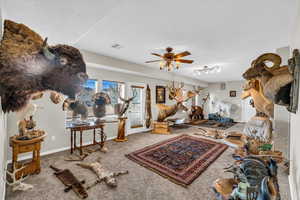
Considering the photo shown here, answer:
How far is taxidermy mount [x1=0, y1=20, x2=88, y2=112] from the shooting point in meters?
0.84

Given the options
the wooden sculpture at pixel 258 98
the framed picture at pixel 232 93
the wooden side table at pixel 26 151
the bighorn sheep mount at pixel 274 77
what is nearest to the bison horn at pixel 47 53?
the bighorn sheep mount at pixel 274 77

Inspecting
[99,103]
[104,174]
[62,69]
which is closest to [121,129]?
[99,103]

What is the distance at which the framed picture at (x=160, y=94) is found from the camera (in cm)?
591

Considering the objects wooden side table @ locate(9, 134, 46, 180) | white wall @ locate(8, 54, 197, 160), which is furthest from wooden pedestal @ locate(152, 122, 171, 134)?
wooden side table @ locate(9, 134, 46, 180)

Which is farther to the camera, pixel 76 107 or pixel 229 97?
pixel 229 97

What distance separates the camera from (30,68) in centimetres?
86

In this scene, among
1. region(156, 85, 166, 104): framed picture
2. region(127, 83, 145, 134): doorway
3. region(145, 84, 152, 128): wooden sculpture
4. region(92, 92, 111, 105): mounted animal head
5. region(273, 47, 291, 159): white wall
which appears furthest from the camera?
region(156, 85, 166, 104): framed picture

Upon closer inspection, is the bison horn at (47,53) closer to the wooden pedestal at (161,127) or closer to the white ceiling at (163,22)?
the white ceiling at (163,22)

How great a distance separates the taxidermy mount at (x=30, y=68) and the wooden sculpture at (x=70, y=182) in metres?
1.54

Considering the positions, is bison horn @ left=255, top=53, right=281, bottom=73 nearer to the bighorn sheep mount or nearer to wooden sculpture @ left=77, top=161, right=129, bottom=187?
the bighorn sheep mount

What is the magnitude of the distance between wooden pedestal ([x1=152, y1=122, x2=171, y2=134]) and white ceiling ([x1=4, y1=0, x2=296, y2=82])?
3.11m

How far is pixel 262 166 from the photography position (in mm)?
778

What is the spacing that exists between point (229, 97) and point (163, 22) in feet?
27.1

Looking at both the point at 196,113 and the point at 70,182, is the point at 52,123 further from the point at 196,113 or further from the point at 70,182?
the point at 196,113
